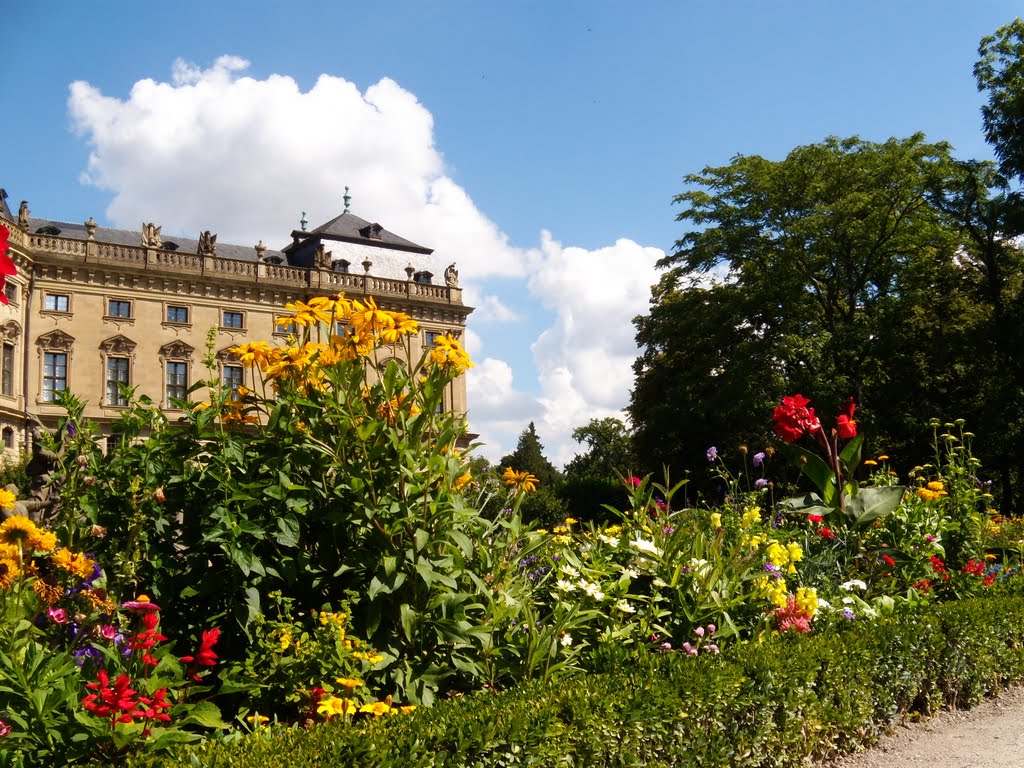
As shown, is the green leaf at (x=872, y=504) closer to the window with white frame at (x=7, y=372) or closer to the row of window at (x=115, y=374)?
the row of window at (x=115, y=374)

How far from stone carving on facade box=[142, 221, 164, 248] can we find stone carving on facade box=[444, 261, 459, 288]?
43.4 feet

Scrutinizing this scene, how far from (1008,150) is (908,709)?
17467mm

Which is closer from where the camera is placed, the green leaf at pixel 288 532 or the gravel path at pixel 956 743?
the green leaf at pixel 288 532

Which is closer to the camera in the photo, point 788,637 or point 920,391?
point 788,637

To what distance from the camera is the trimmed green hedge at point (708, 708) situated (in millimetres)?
2340

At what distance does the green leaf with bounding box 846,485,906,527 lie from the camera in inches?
205

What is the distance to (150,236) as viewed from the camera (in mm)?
36438

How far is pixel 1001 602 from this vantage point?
187 inches

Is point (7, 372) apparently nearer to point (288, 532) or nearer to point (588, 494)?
point (588, 494)

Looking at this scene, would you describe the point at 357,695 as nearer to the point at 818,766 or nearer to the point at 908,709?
the point at 818,766

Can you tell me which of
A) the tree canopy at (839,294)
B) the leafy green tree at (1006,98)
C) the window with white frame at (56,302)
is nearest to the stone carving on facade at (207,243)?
the window with white frame at (56,302)

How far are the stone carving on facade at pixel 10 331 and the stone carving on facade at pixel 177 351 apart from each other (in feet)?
17.4

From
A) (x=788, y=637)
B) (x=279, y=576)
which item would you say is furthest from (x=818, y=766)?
(x=279, y=576)

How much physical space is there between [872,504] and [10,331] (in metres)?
34.1
